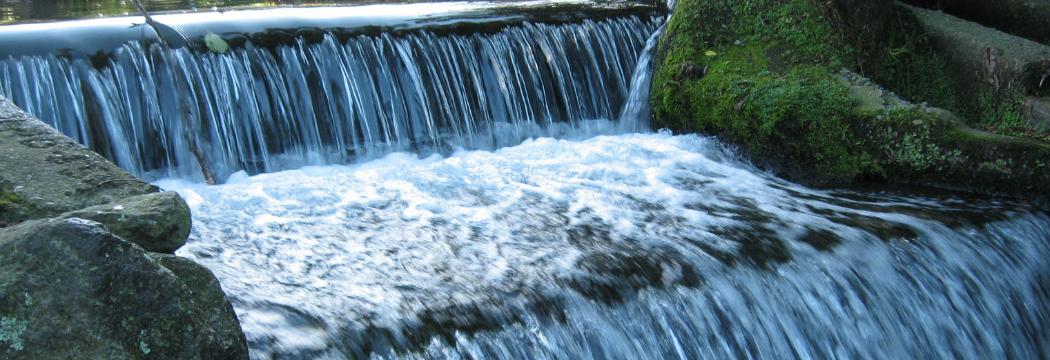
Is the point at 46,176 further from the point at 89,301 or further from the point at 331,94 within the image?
the point at 331,94

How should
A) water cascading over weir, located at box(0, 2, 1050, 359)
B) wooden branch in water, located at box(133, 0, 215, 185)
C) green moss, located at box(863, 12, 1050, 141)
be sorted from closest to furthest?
water cascading over weir, located at box(0, 2, 1050, 359)
wooden branch in water, located at box(133, 0, 215, 185)
green moss, located at box(863, 12, 1050, 141)

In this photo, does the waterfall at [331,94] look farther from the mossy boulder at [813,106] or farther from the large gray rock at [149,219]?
the large gray rock at [149,219]

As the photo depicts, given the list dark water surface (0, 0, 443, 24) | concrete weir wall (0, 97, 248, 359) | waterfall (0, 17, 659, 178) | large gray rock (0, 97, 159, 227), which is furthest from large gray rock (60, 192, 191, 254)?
dark water surface (0, 0, 443, 24)

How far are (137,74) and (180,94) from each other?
1.11 feet

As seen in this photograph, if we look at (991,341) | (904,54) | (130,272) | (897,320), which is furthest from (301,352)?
(904,54)

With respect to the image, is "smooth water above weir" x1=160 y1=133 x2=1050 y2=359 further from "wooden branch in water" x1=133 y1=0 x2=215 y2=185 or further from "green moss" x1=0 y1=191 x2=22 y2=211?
"green moss" x1=0 y1=191 x2=22 y2=211

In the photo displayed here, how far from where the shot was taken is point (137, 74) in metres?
5.91

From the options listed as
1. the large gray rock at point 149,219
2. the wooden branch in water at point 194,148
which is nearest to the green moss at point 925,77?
the wooden branch in water at point 194,148

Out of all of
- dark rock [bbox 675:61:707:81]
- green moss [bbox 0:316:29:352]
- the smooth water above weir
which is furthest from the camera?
dark rock [bbox 675:61:707:81]

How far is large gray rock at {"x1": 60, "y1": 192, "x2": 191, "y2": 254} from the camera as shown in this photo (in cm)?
262

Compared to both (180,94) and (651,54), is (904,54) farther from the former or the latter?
(180,94)

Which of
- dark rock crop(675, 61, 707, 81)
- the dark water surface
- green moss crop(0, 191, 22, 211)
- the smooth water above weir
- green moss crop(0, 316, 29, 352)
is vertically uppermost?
dark rock crop(675, 61, 707, 81)

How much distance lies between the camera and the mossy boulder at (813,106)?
17.0 ft

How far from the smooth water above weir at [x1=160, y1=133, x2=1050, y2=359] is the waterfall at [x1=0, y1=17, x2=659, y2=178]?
0.64 m
